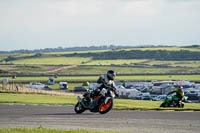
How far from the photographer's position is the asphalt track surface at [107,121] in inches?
731

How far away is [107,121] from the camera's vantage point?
20344 millimetres

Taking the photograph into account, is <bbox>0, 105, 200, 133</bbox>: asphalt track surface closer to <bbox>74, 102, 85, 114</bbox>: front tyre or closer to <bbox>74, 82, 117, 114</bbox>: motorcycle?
<bbox>74, 82, 117, 114</bbox>: motorcycle

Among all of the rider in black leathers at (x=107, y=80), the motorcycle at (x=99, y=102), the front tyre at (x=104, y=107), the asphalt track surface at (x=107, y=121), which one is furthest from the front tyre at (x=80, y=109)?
the rider in black leathers at (x=107, y=80)

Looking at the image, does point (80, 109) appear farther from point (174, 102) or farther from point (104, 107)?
point (174, 102)

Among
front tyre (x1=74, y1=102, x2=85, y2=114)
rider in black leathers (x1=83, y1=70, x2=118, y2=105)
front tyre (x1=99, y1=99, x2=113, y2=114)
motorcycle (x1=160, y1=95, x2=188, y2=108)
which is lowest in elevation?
motorcycle (x1=160, y1=95, x2=188, y2=108)

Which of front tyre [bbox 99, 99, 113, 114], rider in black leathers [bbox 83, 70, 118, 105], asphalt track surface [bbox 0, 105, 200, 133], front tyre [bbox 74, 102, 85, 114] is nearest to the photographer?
asphalt track surface [bbox 0, 105, 200, 133]

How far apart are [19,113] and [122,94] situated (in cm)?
5622

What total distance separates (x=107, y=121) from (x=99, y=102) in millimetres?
2875

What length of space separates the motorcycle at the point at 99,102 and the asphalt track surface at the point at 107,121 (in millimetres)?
383

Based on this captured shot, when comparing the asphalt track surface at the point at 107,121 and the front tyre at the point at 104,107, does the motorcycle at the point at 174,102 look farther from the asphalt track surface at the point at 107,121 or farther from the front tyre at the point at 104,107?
the front tyre at the point at 104,107

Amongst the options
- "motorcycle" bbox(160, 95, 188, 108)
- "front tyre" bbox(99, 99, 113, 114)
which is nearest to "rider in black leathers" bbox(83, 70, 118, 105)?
"front tyre" bbox(99, 99, 113, 114)

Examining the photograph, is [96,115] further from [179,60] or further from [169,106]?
[179,60]

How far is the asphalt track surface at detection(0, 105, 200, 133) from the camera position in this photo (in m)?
18.6

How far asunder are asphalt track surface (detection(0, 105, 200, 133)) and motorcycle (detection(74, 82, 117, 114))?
0.38 metres
